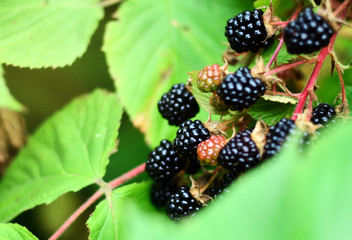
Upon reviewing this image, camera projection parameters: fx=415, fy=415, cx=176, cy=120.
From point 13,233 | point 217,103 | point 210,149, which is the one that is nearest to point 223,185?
point 210,149

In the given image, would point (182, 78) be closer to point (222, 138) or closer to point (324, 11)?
point (222, 138)

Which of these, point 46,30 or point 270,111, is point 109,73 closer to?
point 46,30

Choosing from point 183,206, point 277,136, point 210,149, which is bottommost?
point 183,206

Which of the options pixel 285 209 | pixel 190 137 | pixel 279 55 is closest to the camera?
pixel 285 209

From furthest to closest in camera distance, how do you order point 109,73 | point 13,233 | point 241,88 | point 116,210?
1. point 109,73
2. point 116,210
3. point 13,233
4. point 241,88

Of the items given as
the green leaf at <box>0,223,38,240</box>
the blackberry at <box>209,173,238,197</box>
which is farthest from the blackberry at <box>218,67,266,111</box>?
the green leaf at <box>0,223,38,240</box>

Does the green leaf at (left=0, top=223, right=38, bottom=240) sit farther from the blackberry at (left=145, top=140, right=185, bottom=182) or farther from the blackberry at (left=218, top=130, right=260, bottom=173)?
the blackberry at (left=218, top=130, right=260, bottom=173)

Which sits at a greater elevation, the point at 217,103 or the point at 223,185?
the point at 217,103
